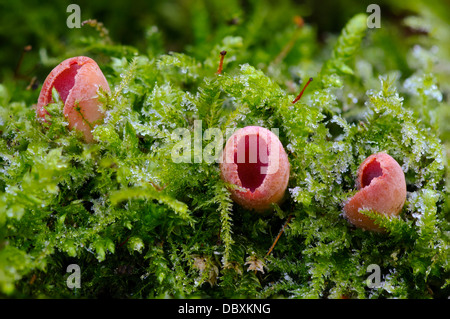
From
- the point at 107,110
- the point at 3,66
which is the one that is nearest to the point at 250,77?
the point at 107,110

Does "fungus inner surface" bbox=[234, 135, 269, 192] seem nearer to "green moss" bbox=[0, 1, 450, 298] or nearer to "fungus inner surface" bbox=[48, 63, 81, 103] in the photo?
"green moss" bbox=[0, 1, 450, 298]

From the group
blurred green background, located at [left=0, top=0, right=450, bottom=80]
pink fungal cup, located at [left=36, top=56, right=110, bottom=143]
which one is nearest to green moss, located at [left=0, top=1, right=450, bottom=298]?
pink fungal cup, located at [left=36, top=56, right=110, bottom=143]

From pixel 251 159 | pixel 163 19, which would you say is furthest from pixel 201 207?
pixel 163 19

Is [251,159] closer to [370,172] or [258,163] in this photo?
[258,163]

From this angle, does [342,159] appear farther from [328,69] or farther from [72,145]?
[72,145]

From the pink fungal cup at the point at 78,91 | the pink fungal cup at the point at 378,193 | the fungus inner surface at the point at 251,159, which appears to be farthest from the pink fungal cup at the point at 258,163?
the pink fungal cup at the point at 78,91
